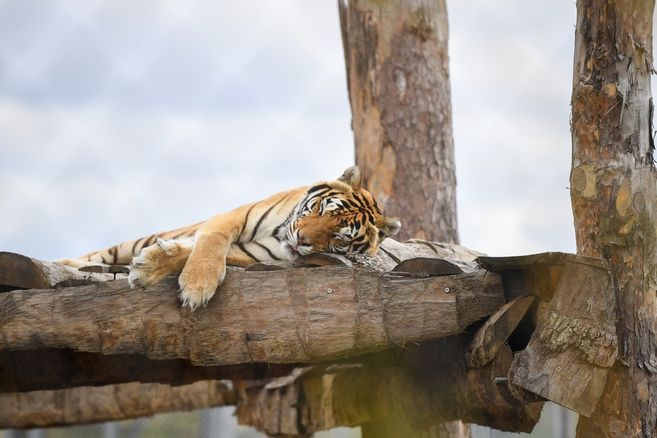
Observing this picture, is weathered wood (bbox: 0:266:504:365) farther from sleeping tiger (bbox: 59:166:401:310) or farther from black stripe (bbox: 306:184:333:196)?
black stripe (bbox: 306:184:333:196)

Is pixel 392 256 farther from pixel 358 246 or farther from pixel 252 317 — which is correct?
pixel 252 317

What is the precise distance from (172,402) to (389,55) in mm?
2212

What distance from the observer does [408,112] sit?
4633 mm

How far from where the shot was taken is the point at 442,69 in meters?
4.71

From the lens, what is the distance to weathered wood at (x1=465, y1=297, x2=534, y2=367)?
2529 mm

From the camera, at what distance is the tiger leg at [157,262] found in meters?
2.42

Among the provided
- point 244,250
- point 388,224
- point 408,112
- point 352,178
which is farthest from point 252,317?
point 408,112

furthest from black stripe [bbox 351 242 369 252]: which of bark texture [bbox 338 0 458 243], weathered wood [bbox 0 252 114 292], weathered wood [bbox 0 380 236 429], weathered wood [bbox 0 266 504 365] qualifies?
weathered wood [bbox 0 380 236 429]

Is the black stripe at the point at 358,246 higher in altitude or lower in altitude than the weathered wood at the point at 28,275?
higher

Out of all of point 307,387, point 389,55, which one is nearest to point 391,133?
point 389,55

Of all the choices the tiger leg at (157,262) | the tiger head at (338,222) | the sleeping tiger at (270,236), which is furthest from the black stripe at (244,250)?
the tiger leg at (157,262)

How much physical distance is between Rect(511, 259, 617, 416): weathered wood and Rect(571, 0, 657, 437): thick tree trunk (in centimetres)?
9

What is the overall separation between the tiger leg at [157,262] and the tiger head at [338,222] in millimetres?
507

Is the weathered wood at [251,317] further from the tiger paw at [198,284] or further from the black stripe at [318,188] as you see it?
the black stripe at [318,188]
